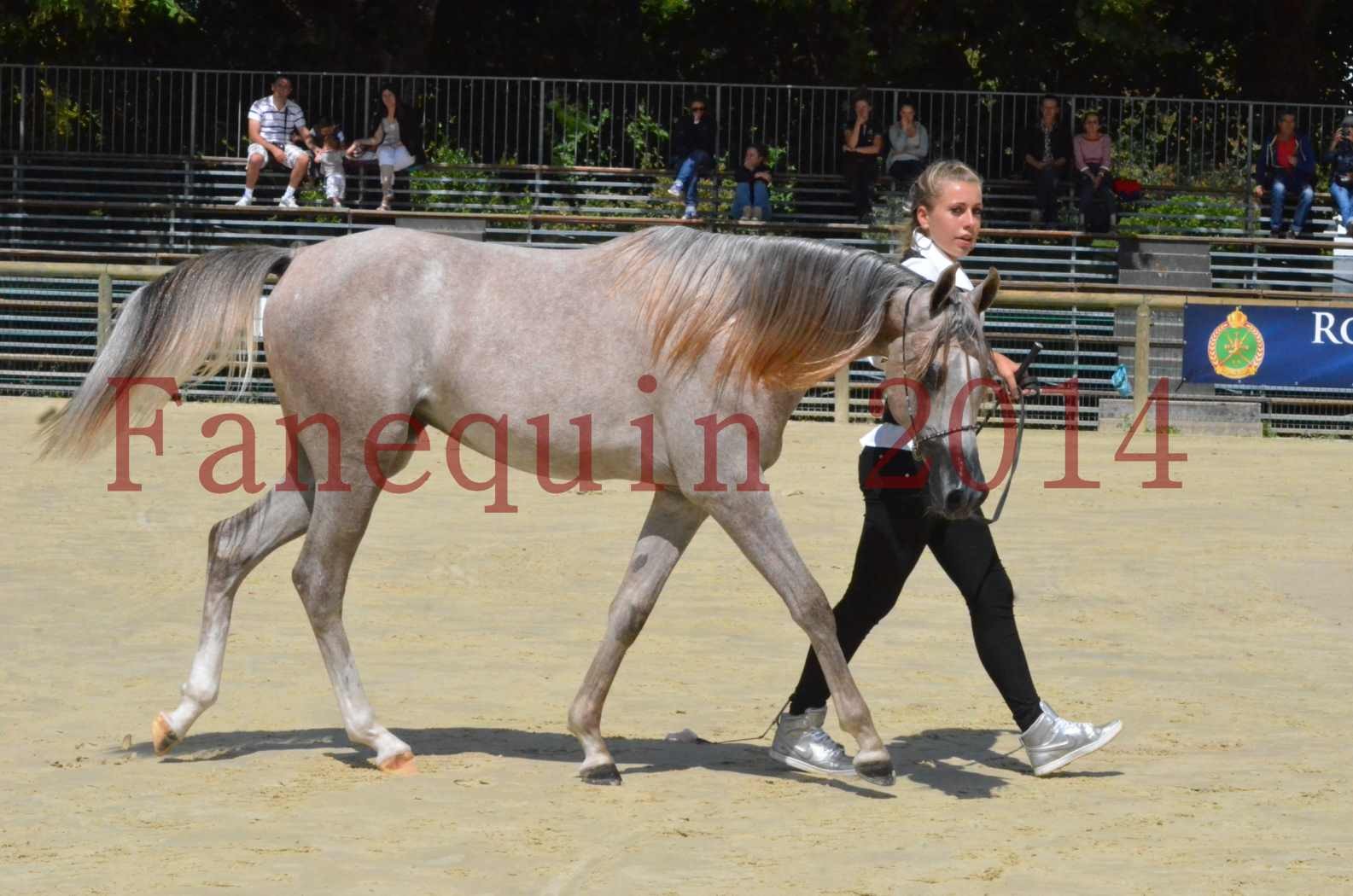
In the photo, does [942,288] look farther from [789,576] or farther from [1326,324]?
[1326,324]

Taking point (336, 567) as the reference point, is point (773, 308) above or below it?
above

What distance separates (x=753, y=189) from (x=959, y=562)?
13721mm

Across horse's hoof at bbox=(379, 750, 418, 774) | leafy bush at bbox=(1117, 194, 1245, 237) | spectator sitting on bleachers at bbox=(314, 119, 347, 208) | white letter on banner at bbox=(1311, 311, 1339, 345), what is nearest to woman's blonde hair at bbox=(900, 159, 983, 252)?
horse's hoof at bbox=(379, 750, 418, 774)

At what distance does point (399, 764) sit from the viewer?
5.22m

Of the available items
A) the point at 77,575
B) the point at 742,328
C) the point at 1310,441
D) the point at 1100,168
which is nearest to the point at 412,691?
the point at 742,328

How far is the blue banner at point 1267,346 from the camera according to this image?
1491 cm

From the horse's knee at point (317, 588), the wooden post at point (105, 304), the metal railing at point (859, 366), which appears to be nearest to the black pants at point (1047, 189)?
the metal railing at point (859, 366)

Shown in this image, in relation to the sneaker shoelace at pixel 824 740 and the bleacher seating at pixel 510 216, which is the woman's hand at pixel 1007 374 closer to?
the sneaker shoelace at pixel 824 740

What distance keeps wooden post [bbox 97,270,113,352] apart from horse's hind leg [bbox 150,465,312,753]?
1052cm

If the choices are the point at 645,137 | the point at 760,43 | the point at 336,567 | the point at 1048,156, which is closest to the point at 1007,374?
the point at 336,567

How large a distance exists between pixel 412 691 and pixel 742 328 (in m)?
2.01

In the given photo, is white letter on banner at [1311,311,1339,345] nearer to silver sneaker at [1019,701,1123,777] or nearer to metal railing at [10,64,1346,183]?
metal railing at [10,64,1346,183]

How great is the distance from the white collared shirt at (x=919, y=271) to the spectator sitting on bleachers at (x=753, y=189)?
1323 centimetres

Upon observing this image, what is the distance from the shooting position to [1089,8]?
19.8 m
